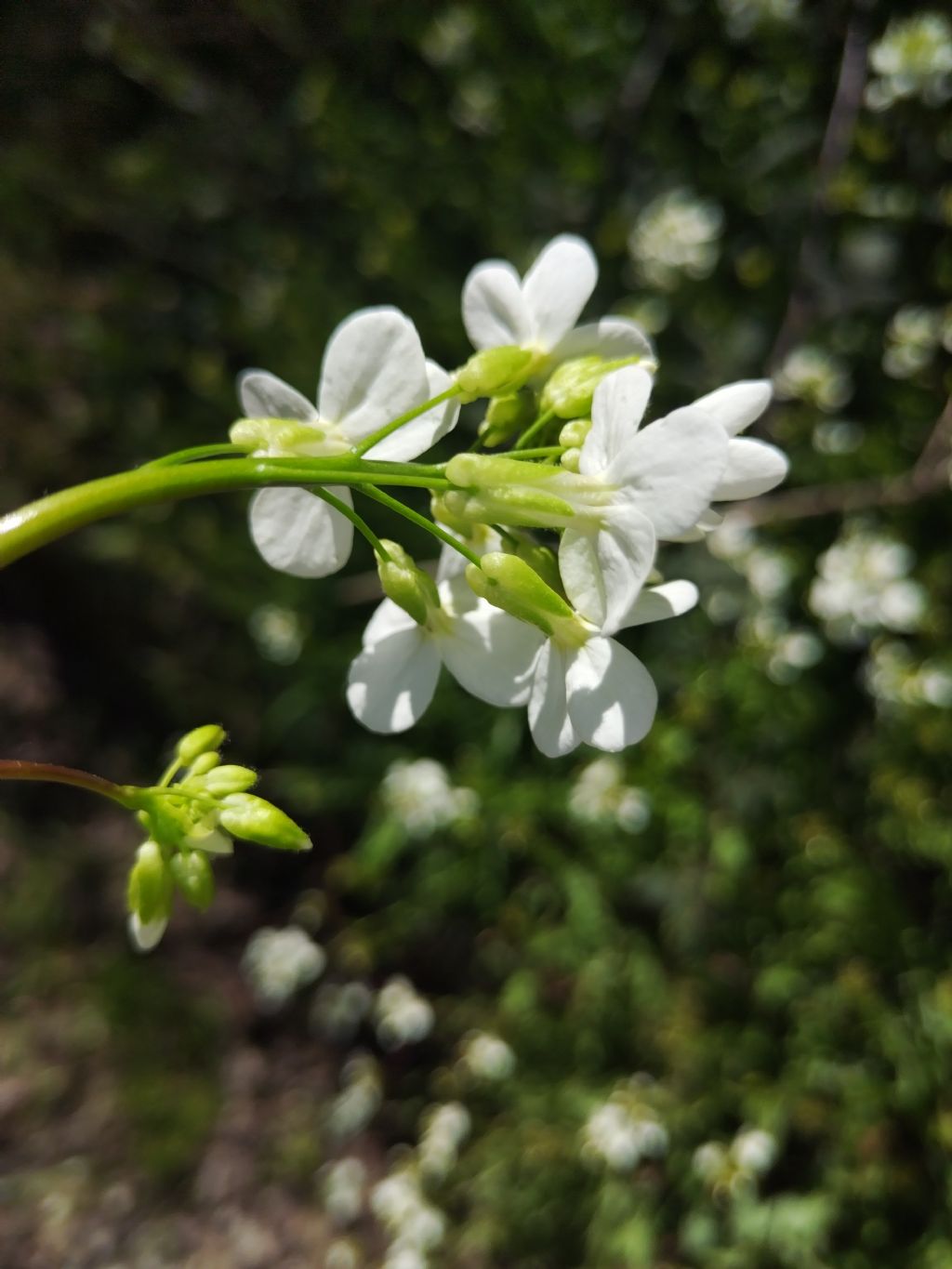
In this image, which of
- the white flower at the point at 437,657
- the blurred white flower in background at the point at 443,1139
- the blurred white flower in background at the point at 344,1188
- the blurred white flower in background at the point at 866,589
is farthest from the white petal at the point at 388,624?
the blurred white flower in background at the point at 344,1188

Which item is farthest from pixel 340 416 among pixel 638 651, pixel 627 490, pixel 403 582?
pixel 638 651

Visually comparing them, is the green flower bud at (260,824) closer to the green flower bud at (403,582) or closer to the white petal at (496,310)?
the green flower bud at (403,582)

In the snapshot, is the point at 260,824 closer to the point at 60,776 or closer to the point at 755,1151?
the point at 60,776

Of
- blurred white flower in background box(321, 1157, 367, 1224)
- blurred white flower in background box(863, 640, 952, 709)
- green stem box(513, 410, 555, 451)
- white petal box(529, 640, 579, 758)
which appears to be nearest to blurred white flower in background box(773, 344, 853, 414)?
blurred white flower in background box(863, 640, 952, 709)

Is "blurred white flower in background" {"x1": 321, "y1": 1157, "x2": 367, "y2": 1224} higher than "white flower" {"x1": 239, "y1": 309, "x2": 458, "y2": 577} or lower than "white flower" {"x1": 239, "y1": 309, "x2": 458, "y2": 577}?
lower

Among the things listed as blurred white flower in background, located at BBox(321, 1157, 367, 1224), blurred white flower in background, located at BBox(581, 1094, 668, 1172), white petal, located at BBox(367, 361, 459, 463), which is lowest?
blurred white flower in background, located at BBox(321, 1157, 367, 1224)

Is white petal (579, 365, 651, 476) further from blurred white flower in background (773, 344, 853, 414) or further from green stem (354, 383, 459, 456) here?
blurred white flower in background (773, 344, 853, 414)
